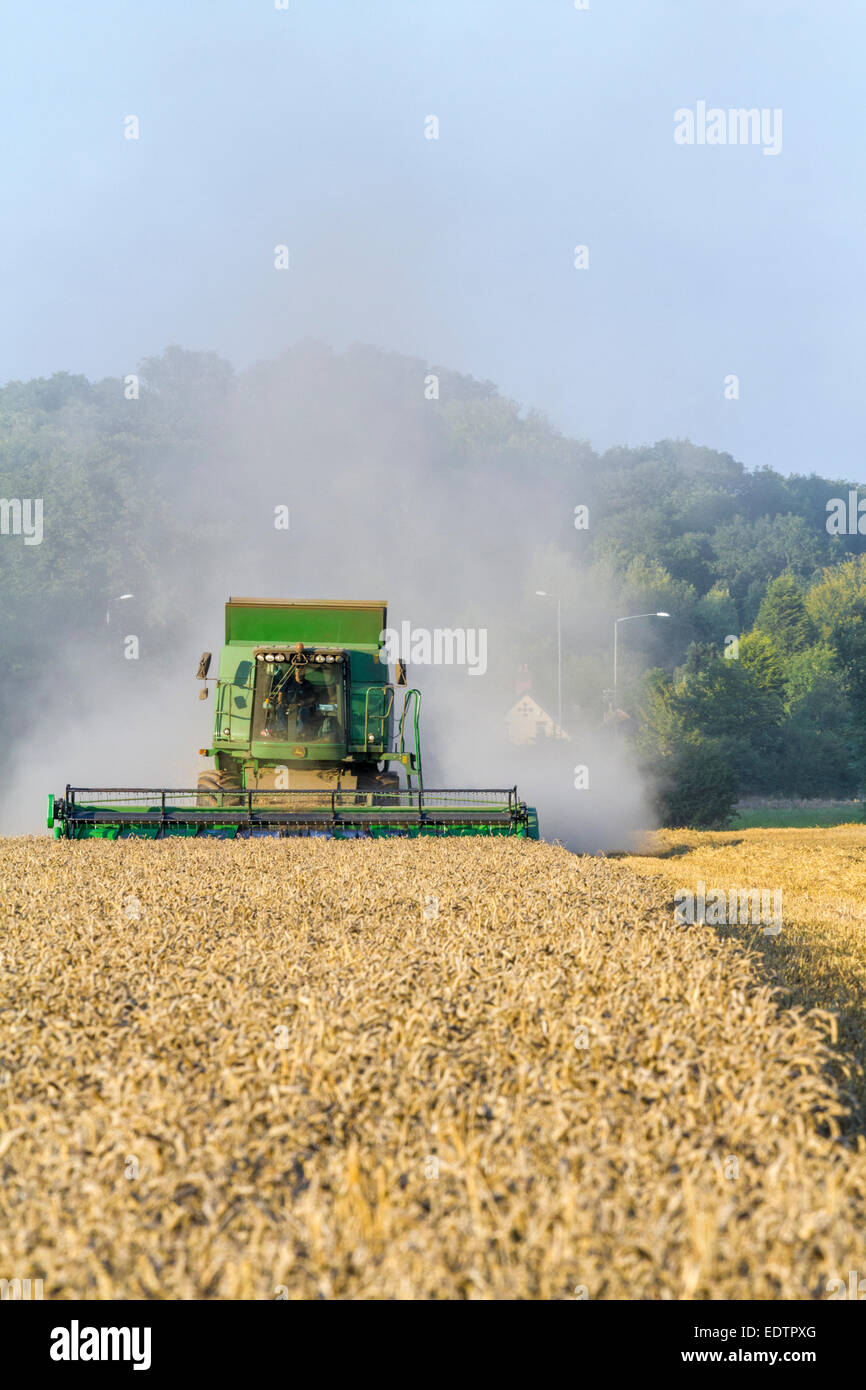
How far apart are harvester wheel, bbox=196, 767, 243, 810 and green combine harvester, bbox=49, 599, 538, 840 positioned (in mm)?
15

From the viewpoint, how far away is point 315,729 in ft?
52.5

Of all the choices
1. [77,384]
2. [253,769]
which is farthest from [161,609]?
[253,769]

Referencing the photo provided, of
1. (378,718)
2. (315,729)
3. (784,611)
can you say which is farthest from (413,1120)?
(784,611)

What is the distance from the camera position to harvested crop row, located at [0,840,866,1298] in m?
2.32

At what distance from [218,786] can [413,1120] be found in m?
13.1

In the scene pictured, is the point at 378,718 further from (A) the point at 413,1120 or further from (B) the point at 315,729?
(A) the point at 413,1120

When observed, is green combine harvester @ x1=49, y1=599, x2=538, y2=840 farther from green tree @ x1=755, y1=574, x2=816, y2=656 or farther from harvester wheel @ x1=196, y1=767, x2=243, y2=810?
green tree @ x1=755, y1=574, x2=816, y2=656

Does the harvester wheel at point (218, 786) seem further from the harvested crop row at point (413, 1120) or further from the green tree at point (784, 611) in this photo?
the green tree at point (784, 611)

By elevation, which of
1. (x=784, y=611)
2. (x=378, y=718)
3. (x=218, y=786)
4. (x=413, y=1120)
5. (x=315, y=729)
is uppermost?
(x=784, y=611)

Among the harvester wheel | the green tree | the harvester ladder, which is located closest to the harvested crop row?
the harvester wheel

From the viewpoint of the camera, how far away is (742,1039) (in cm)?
361

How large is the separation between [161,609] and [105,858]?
58833mm

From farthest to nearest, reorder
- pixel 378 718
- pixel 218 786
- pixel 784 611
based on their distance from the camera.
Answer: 1. pixel 784 611
2. pixel 378 718
3. pixel 218 786
